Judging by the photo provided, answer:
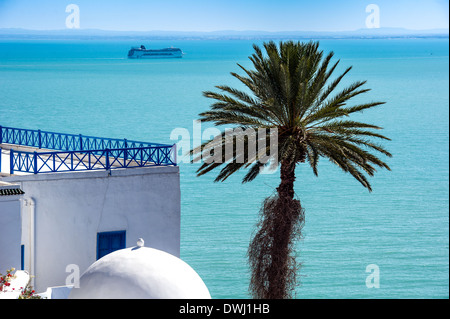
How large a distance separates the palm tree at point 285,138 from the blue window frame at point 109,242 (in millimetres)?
2539

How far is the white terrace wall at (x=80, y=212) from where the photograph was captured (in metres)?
17.9

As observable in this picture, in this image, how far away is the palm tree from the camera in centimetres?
1852

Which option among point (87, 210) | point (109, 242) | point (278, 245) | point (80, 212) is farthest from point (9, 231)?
point (278, 245)

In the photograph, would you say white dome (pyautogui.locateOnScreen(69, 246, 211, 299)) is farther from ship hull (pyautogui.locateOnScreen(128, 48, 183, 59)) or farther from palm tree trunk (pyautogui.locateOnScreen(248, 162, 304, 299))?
ship hull (pyautogui.locateOnScreen(128, 48, 183, 59))

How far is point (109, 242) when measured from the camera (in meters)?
18.4

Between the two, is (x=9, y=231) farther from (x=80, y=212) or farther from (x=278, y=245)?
(x=278, y=245)

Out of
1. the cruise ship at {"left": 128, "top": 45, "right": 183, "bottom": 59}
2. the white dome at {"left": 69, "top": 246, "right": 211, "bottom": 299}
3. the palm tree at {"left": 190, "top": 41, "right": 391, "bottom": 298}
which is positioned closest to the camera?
the white dome at {"left": 69, "top": 246, "right": 211, "bottom": 299}

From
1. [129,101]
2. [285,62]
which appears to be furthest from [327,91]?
[129,101]

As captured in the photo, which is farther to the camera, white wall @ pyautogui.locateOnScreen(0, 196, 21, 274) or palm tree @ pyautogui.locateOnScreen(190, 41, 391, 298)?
palm tree @ pyautogui.locateOnScreen(190, 41, 391, 298)

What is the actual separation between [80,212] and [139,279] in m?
6.50

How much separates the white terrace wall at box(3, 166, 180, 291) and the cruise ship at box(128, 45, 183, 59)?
157456 millimetres

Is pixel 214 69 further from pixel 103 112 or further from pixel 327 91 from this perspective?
pixel 327 91
